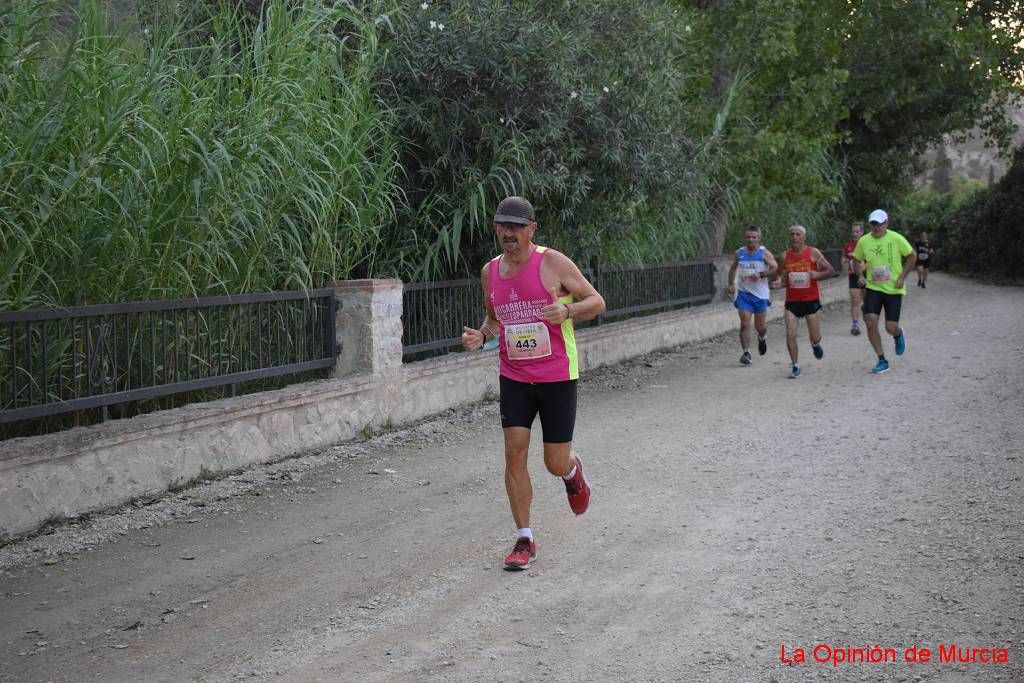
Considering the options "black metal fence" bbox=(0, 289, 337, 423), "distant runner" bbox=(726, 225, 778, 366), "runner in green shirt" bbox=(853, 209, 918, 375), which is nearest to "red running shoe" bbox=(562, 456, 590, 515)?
"black metal fence" bbox=(0, 289, 337, 423)

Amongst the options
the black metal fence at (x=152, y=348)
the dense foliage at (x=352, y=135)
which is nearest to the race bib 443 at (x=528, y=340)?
the dense foliage at (x=352, y=135)

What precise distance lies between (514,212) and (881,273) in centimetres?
914

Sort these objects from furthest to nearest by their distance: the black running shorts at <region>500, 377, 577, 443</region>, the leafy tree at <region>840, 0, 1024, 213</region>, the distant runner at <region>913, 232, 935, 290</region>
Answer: the distant runner at <region>913, 232, 935, 290</region> → the leafy tree at <region>840, 0, 1024, 213</region> → the black running shorts at <region>500, 377, 577, 443</region>

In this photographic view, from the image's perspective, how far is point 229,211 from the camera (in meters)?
8.12

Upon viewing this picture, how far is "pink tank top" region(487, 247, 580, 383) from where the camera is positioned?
20.1ft

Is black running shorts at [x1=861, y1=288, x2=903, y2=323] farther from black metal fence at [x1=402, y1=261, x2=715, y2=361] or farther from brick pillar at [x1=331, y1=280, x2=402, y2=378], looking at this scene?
brick pillar at [x1=331, y1=280, x2=402, y2=378]

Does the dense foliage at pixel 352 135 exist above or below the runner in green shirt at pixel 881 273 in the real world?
above

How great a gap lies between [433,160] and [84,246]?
4.61 meters

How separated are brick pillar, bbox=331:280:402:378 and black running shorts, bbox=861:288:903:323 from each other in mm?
6844

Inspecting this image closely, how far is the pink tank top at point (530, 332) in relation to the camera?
6117 millimetres

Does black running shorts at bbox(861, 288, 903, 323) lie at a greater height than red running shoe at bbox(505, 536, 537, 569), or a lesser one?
greater

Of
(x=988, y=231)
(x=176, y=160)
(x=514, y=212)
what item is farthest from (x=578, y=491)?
(x=988, y=231)

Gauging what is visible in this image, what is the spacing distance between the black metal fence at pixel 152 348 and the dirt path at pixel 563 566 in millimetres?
787

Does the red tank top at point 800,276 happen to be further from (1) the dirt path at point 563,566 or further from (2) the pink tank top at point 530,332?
(2) the pink tank top at point 530,332
